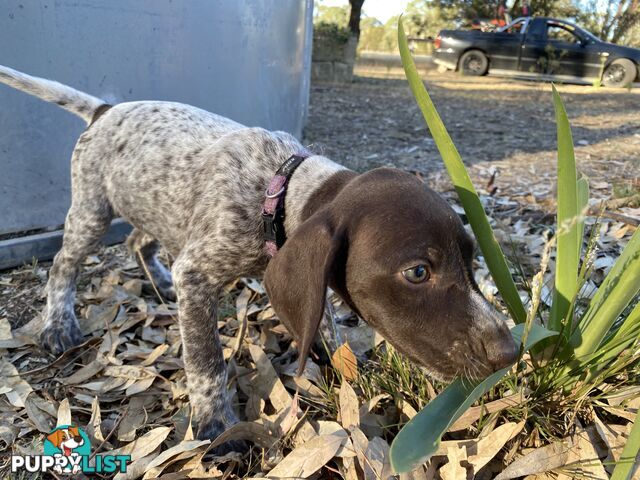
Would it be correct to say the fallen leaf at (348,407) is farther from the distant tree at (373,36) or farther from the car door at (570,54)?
the distant tree at (373,36)

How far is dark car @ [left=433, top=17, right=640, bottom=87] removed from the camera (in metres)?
15.8

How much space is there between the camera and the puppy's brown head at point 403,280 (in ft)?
6.39

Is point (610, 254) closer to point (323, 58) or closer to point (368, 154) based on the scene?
point (368, 154)

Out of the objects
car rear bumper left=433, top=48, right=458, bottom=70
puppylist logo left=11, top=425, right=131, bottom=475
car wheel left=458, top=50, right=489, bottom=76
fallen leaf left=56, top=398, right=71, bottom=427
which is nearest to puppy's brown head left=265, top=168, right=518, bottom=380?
puppylist logo left=11, top=425, right=131, bottom=475

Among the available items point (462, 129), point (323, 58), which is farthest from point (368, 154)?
point (323, 58)

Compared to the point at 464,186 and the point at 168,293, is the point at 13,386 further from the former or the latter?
the point at 464,186

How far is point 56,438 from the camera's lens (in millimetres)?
2434

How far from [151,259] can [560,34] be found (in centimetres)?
1731

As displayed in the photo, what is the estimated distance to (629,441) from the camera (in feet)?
5.44

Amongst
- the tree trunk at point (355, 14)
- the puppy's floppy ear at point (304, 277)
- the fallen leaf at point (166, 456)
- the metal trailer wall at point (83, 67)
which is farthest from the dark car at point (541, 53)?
the fallen leaf at point (166, 456)

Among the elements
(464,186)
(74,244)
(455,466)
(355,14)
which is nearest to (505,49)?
(355,14)

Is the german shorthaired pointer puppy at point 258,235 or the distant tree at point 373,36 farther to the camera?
the distant tree at point 373,36

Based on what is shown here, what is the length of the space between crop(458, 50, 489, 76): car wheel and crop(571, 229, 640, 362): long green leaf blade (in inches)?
678

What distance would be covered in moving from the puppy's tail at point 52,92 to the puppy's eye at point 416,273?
2.60 metres
